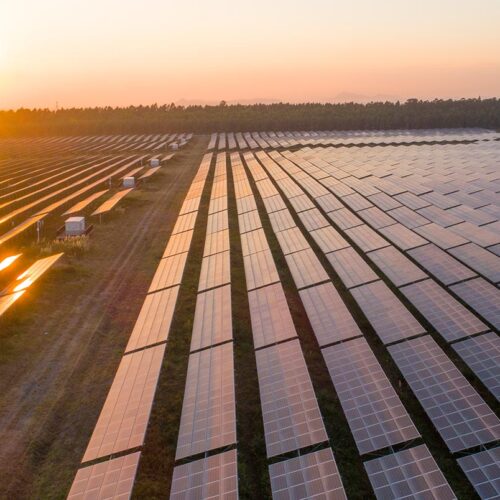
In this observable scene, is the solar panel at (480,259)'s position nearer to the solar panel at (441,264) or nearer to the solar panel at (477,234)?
the solar panel at (441,264)

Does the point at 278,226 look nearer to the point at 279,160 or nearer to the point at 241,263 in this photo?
the point at 241,263

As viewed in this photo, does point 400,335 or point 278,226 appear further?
point 278,226

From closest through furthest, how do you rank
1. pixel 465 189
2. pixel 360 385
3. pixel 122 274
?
pixel 360 385
pixel 122 274
pixel 465 189

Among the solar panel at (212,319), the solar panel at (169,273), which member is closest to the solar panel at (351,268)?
the solar panel at (212,319)

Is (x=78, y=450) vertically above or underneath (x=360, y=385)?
underneath

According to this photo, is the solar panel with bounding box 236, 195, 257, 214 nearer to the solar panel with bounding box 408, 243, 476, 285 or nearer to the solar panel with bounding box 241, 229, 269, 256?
the solar panel with bounding box 241, 229, 269, 256

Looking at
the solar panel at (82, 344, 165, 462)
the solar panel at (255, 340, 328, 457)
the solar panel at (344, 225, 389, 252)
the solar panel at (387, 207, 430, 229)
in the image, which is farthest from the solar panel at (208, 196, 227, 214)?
the solar panel at (255, 340, 328, 457)

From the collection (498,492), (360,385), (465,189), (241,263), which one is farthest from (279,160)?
(498,492)

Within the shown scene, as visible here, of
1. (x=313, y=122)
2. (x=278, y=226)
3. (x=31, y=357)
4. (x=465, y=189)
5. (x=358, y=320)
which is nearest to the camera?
(x=31, y=357)
